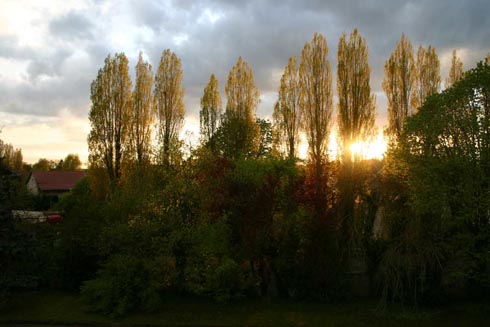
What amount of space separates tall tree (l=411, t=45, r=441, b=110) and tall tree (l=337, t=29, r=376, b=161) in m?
7.09

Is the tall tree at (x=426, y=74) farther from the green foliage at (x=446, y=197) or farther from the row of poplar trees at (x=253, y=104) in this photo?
the green foliage at (x=446, y=197)

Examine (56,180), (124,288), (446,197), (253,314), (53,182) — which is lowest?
(253,314)

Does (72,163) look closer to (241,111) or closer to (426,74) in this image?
(241,111)

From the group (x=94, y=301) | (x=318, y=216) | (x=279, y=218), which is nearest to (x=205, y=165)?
A: (x=279, y=218)

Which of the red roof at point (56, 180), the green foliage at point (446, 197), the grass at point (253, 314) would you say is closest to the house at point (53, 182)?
the red roof at point (56, 180)

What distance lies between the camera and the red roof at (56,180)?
2457 inches

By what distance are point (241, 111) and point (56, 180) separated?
37.3 meters

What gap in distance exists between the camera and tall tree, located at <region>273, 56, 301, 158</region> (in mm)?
36188

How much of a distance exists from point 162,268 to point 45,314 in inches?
202

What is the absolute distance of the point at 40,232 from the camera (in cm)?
2164

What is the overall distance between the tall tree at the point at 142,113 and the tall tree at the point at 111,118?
0.54 metres

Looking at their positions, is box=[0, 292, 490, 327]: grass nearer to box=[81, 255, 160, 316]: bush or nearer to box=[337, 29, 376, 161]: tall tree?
box=[81, 255, 160, 316]: bush

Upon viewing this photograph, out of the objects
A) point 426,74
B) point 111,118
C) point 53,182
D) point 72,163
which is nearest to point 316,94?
point 426,74

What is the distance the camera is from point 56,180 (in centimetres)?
6456
